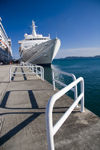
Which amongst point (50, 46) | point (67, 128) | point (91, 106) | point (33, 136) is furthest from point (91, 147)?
point (50, 46)

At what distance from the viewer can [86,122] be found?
91.1 inches

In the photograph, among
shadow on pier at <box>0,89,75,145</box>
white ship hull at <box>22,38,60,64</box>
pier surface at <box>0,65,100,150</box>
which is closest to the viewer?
pier surface at <box>0,65,100,150</box>

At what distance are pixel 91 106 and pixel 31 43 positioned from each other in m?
30.9

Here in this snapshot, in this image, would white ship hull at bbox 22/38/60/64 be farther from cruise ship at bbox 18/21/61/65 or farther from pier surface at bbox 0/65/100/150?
pier surface at bbox 0/65/100/150

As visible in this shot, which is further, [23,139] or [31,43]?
[31,43]

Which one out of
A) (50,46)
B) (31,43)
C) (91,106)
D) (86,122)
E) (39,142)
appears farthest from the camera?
(31,43)

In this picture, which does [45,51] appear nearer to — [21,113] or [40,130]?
[21,113]

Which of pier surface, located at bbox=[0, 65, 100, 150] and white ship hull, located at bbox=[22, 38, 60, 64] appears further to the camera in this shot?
white ship hull, located at bbox=[22, 38, 60, 64]

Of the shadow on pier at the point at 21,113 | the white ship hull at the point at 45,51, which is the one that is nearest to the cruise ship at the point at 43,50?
the white ship hull at the point at 45,51

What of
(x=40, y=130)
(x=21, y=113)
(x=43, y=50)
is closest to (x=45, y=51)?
(x=43, y=50)

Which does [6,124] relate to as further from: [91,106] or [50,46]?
[50,46]

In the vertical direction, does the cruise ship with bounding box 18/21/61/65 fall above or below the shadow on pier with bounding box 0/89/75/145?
above

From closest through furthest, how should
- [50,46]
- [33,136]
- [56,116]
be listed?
1. [33,136]
2. [56,116]
3. [50,46]

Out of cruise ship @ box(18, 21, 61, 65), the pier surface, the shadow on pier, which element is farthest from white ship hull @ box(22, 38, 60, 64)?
the pier surface
